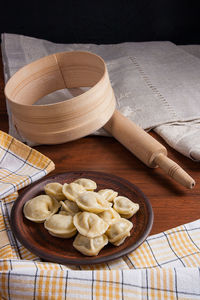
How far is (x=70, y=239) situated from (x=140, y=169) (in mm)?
332

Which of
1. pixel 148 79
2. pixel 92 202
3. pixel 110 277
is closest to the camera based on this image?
pixel 110 277

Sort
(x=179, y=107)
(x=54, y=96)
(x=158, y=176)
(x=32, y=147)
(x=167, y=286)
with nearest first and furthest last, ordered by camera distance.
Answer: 1. (x=167, y=286)
2. (x=158, y=176)
3. (x=32, y=147)
4. (x=179, y=107)
5. (x=54, y=96)

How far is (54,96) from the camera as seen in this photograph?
4.70 ft

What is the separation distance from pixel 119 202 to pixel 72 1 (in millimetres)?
1573

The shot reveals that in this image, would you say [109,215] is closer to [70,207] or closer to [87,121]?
[70,207]

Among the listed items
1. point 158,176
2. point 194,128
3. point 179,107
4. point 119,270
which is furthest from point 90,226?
point 179,107

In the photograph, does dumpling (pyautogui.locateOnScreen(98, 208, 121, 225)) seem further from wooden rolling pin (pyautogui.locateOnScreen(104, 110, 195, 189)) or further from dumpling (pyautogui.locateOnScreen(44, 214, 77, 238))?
wooden rolling pin (pyautogui.locateOnScreen(104, 110, 195, 189))

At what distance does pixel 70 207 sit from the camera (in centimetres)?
85

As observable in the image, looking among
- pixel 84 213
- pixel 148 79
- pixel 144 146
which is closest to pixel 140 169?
pixel 144 146

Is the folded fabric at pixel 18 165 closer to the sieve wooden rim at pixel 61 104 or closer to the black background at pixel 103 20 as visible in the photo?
the sieve wooden rim at pixel 61 104

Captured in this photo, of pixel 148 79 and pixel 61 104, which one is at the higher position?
pixel 61 104

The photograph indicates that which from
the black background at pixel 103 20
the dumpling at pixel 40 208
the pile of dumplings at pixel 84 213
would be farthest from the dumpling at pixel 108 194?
the black background at pixel 103 20

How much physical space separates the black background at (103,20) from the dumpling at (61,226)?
1611 mm

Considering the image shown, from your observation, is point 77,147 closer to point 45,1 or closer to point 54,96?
point 54,96
